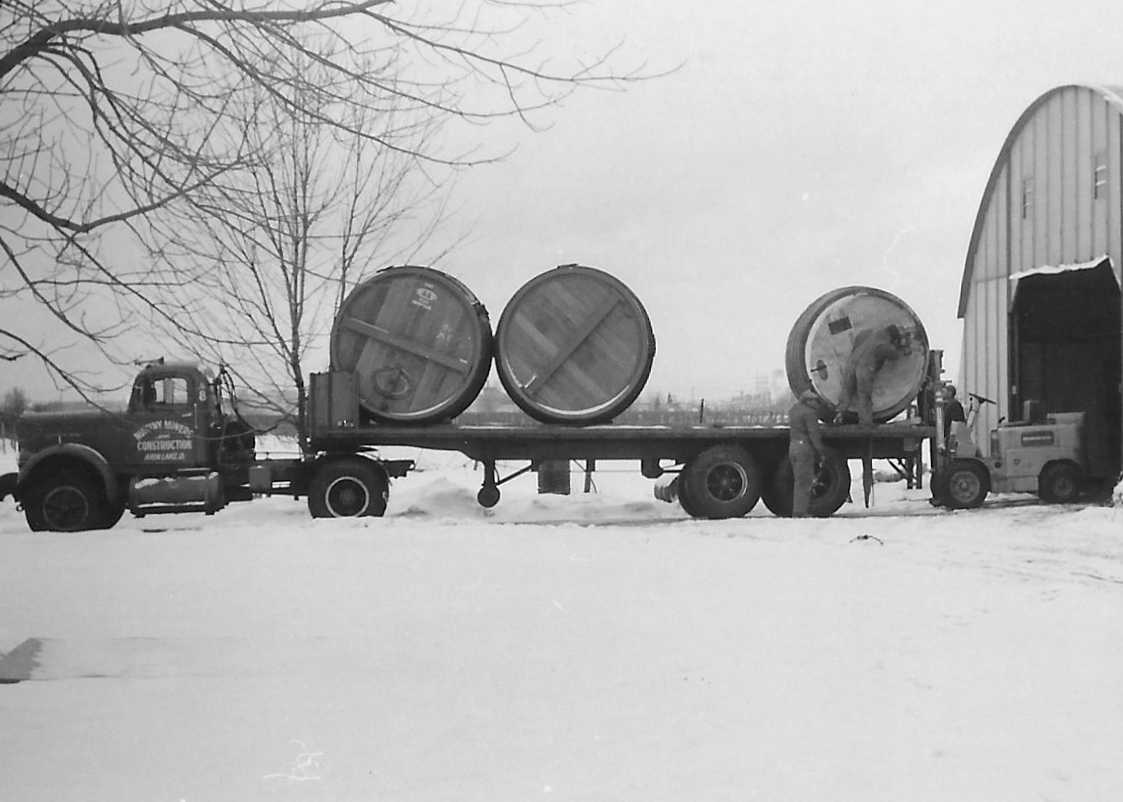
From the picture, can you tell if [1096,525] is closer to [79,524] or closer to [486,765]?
[486,765]

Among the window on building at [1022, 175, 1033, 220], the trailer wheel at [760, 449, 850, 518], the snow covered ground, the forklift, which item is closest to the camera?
the snow covered ground

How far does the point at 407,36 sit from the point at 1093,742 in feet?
14.8

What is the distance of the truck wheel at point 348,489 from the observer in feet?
40.9

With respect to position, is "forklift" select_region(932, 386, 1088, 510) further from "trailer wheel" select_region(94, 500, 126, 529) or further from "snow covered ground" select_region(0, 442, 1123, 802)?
"trailer wheel" select_region(94, 500, 126, 529)

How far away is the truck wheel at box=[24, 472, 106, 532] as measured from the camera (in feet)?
40.4

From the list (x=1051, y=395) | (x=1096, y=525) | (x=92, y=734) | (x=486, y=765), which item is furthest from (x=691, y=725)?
(x=1051, y=395)

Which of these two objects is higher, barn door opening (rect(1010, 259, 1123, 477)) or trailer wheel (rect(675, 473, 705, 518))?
barn door opening (rect(1010, 259, 1123, 477))

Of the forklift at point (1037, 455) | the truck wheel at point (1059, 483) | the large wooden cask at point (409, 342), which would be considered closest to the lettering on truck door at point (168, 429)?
the large wooden cask at point (409, 342)

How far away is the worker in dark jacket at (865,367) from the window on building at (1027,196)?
5.94 metres

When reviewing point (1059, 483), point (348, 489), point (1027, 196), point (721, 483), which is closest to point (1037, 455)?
point (1059, 483)

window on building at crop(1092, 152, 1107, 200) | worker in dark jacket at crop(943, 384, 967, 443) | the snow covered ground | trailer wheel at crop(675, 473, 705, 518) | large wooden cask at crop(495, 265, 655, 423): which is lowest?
the snow covered ground

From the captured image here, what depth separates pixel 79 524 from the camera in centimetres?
1236

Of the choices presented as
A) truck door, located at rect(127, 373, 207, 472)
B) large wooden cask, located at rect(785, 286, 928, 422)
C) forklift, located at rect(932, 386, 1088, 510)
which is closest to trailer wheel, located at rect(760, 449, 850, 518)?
large wooden cask, located at rect(785, 286, 928, 422)

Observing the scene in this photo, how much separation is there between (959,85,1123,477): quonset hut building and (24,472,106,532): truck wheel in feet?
44.6
